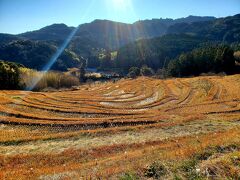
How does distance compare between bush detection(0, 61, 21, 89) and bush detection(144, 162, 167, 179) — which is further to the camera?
bush detection(0, 61, 21, 89)

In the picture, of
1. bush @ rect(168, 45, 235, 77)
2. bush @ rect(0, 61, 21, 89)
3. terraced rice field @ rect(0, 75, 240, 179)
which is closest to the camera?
terraced rice field @ rect(0, 75, 240, 179)

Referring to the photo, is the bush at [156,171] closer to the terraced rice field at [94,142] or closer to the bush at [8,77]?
the terraced rice field at [94,142]

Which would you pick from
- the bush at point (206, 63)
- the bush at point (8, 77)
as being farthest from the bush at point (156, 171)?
the bush at point (206, 63)

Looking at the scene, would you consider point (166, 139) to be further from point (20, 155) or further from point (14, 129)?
point (14, 129)

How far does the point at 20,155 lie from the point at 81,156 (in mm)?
6706

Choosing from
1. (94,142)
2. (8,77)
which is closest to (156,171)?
(94,142)

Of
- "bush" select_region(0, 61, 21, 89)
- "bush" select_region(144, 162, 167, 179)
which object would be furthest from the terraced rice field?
"bush" select_region(0, 61, 21, 89)

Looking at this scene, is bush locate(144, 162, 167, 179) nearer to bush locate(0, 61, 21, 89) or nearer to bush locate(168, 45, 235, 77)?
bush locate(0, 61, 21, 89)

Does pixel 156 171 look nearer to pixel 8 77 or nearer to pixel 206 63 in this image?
pixel 8 77

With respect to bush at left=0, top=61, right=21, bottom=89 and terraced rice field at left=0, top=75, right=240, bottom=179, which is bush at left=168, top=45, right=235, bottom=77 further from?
terraced rice field at left=0, top=75, right=240, bottom=179

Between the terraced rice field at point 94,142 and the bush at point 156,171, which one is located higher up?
the bush at point 156,171

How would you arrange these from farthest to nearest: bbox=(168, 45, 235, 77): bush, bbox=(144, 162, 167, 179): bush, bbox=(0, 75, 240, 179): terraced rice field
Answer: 1. bbox=(168, 45, 235, 77): bush
2. bbox=(0, 75, 240, 179): terraced rice field
3. bbox=(144, 162, 167, 179): bush

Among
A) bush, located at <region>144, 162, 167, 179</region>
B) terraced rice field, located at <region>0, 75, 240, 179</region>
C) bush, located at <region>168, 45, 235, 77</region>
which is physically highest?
bush, located at <region>168, 45, 235, 77</region>

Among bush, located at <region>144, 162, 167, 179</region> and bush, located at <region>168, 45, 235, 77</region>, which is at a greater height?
bush, located at <region>168, 45, 235, 77</region>
